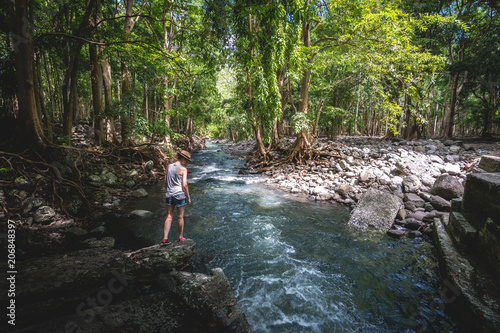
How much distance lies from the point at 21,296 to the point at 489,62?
19.9 meters

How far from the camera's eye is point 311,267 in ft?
12.9

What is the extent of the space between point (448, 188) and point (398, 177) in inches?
74.4

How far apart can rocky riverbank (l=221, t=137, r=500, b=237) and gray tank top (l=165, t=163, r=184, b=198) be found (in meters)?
5.21

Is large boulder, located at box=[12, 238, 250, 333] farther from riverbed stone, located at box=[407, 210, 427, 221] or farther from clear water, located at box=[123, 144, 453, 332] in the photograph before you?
riverbed stone, located at box=[407, 210, 427, 221]

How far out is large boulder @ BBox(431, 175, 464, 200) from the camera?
574cm

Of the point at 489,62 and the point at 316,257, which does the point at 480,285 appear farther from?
the point at 489,62

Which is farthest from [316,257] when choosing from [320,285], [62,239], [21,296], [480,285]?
[62,239]

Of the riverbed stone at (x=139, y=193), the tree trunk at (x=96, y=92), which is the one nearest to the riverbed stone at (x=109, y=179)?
the riverbed stone at (x=139, y=193)

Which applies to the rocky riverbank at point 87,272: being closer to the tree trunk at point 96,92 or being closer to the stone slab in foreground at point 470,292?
the stone slab in foreground at point 470,292

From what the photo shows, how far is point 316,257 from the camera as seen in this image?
4.26 meters

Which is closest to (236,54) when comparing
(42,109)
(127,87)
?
(127,87)

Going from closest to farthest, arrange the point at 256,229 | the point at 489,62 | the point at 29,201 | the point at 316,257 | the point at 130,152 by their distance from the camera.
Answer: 1. the point at 316,257
2. the point at 29,201
3. the point at 256,229
4. the point at 130,152
5. the point at 489,62

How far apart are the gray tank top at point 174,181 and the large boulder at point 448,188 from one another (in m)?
7.34

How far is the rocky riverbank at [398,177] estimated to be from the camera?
18.7ft
